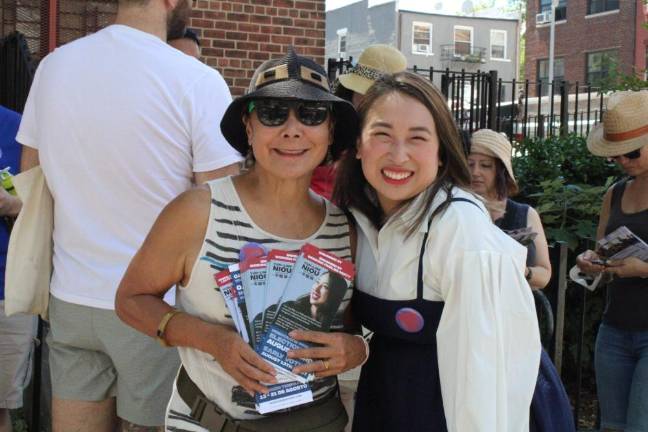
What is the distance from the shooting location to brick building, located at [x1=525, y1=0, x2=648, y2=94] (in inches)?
1385

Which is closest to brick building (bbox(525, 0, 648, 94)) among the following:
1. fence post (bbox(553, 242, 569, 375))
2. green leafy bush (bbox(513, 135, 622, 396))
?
green leafy bush (bbox(513, 135, 622, 396))

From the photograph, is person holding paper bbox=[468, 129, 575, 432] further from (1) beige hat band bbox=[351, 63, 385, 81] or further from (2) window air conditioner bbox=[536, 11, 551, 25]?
(2) window air conditioner bbox=[536, 11, 551, 25]

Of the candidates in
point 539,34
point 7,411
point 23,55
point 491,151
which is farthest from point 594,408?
point 539,34

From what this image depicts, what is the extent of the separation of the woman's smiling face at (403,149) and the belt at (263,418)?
2.03 feet

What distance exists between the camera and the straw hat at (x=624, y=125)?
4047mm

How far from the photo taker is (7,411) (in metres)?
3.66

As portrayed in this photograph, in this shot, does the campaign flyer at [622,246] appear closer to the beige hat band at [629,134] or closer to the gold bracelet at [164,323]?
the beige hat band at [629,134]

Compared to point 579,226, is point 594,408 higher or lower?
lower

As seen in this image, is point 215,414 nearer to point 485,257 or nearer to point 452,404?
point 452,404

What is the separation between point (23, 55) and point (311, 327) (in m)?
4.93

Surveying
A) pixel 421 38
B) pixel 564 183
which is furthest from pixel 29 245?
pixel 421 38

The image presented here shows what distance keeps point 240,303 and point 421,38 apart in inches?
2037

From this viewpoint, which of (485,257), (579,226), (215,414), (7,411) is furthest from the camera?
Result: (579,226)

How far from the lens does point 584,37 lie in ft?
124
